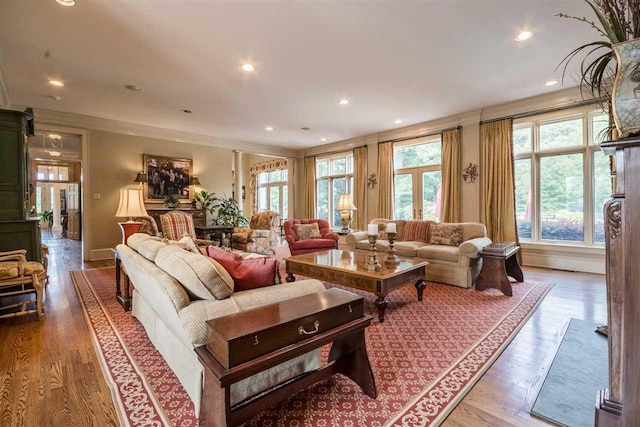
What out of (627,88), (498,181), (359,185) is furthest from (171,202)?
(627,88)

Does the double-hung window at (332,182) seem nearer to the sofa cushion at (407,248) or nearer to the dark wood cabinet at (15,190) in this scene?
the sofa cushion at (407,248)

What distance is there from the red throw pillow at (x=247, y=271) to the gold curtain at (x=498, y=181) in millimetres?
4927

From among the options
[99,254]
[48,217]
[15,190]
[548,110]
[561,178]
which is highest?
[548,110]

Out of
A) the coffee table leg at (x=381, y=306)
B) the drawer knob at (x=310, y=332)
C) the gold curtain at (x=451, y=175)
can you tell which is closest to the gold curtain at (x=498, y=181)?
the gold curtain at (x=451, y=175)

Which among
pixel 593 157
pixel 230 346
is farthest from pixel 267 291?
pixel 593 157

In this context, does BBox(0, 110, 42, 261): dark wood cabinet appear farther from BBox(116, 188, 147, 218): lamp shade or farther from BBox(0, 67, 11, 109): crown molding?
BBox(0, 67, 11, 109): crown molding

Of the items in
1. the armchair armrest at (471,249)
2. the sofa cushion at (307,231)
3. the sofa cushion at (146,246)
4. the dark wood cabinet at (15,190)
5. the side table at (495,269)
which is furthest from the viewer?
the sofa cushion at (307,231)

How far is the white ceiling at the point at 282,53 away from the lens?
2.71m

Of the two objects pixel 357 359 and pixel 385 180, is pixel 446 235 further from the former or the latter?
pixel 357 359

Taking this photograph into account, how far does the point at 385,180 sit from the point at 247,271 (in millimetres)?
5760

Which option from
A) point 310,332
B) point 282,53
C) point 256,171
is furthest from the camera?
point 256,171

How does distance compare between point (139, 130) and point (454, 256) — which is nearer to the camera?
point (454, 256)

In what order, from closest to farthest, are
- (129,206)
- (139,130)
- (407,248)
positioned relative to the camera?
(129,206) → (407,248) → (139,130)

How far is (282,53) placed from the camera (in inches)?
135
